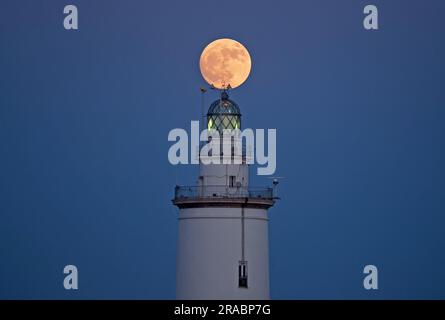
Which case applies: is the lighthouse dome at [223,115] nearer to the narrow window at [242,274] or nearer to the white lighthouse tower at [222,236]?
the white lighthouse tower at [222,236]

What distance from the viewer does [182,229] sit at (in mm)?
64000

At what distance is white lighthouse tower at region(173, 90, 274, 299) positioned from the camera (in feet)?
208

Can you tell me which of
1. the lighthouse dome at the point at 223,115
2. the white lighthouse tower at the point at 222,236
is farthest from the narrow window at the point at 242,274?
the lighthouse dome at the point at 223,115

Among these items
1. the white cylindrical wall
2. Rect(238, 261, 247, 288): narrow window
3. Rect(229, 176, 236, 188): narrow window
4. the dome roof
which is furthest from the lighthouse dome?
Rect(238, 261, 247, 288): narrow window

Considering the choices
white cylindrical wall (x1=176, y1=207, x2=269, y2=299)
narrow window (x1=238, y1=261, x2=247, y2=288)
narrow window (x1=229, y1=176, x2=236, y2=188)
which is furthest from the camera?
narrow window (x1=229, y1=176, x2=236, y2=188)

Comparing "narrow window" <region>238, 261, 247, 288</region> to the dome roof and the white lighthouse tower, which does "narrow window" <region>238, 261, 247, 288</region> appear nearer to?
the white lighthouse tower

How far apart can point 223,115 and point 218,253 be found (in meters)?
5.76

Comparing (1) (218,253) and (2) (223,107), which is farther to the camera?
(2) (223,107)

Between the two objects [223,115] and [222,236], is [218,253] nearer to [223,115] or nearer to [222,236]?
[222,236]

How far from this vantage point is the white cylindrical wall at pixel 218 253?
63188mm

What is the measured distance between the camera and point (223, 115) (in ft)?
211

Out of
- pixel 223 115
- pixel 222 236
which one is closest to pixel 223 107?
pixel 223 115

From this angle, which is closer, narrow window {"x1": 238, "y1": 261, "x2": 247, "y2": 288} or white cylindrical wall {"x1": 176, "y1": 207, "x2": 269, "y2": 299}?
white cylindrical wall {"x1": 176, "y1": 207, "x2": 269, "y2": 299}
